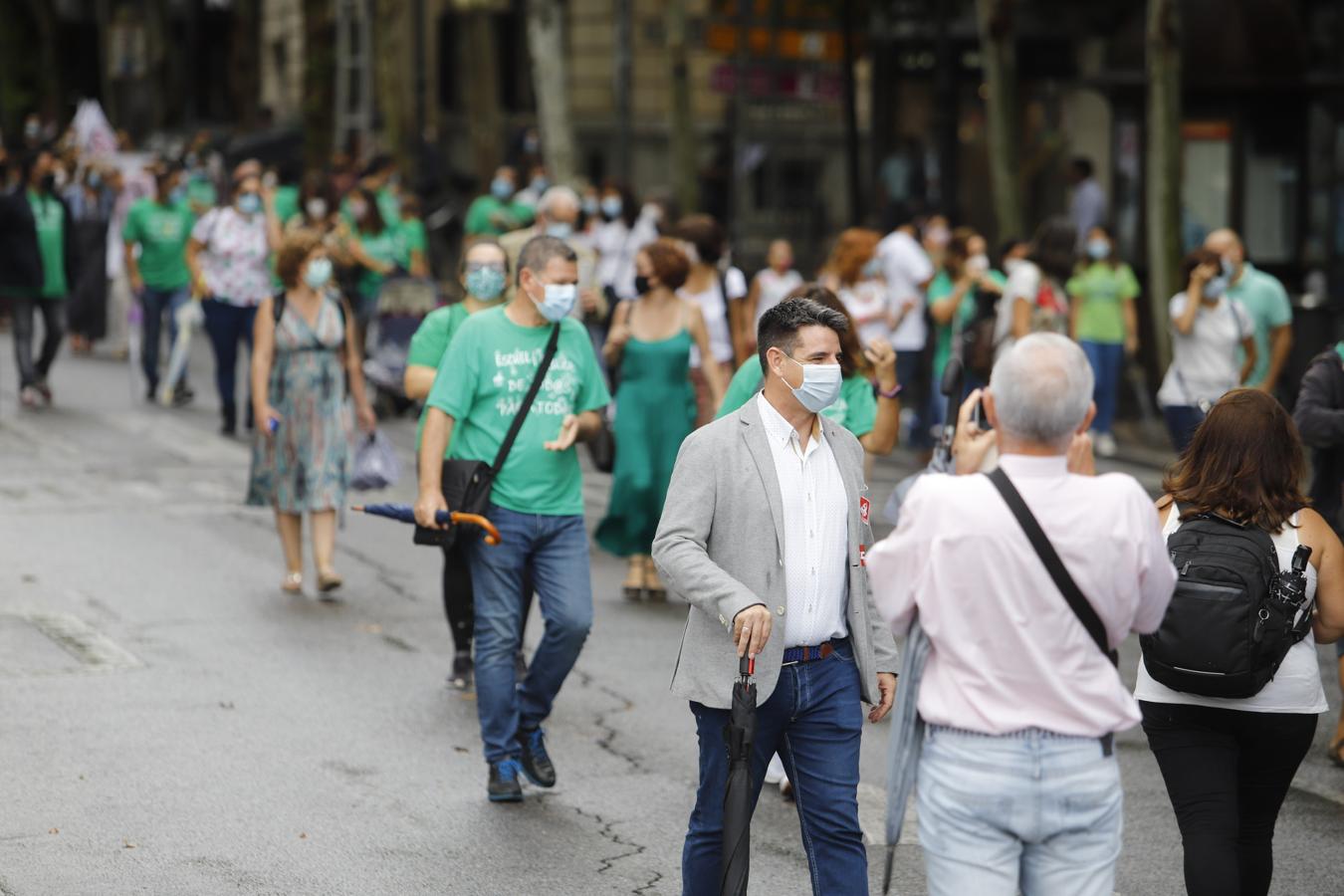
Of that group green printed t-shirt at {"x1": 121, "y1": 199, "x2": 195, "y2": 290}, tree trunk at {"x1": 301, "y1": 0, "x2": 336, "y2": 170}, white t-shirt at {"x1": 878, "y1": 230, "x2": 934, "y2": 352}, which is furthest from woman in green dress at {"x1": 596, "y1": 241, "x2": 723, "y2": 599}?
tree trunk at {"x1": 301, "y1": 0, "x2": 336, "y2": 170}

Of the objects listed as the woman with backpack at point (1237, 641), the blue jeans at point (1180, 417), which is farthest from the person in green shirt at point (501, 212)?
the woman with backpack at point (1237, 641)

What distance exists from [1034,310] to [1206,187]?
9.19 meters

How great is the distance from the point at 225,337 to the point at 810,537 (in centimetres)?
1139

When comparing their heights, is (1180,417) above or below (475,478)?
below

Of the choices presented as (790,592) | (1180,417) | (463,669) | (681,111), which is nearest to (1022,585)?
(790,592)

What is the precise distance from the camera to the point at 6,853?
6.01 m

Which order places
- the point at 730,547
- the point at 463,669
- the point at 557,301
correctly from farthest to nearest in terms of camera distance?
the point at 463,669 → the point at 557,301 → the point at 730,547

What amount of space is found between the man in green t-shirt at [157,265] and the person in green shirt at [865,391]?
1122 centimetres

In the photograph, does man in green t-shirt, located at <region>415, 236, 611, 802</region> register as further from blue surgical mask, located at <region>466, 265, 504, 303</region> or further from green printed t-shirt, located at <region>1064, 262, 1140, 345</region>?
green printed t-shirt, located at <region>1064, 262, 1140, 345</region>

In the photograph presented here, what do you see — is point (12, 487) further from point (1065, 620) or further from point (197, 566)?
point (1065, 620)

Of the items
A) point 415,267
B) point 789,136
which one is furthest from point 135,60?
point 415,267

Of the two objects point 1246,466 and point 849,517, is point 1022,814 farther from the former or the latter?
point 1246,466

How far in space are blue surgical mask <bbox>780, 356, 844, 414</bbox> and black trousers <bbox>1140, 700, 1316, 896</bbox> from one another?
111cm

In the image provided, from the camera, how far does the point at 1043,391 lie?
388 cm
